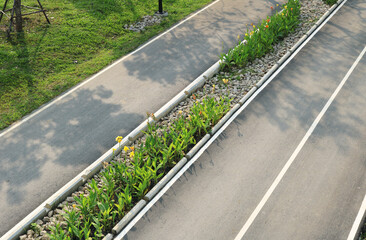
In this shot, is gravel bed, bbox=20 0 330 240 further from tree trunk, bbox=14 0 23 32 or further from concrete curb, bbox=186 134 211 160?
tree trunk, bbox=14 0 23 32

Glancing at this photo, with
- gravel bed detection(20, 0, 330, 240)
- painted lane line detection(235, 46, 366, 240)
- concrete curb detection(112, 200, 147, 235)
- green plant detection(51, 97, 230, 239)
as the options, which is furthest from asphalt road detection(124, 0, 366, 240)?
gravel bed detection(20, 0, 330, 240)

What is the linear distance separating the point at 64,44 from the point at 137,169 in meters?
7.22

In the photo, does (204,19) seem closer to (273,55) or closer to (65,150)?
(273,55)

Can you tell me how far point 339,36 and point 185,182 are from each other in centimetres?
940

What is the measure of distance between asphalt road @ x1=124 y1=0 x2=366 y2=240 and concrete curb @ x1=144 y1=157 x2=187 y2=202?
0.23m

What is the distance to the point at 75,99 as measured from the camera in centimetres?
1004

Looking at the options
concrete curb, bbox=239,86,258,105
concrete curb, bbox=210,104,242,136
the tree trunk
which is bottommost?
concrete curb, bbox=210,104,242,136

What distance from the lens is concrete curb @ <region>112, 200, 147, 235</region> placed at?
22.0ft

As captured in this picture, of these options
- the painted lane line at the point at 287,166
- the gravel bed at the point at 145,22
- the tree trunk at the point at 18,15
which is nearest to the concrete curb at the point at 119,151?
the painted lane line at the point at 287,166

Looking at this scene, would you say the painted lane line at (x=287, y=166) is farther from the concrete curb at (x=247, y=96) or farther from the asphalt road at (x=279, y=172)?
the concrete curb at (x=247, y=96)

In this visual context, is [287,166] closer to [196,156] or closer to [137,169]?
[196,156]

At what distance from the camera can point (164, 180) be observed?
25.0 ft

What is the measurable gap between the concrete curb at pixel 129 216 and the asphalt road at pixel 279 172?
0.68 ft

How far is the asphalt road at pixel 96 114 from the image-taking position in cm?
773
